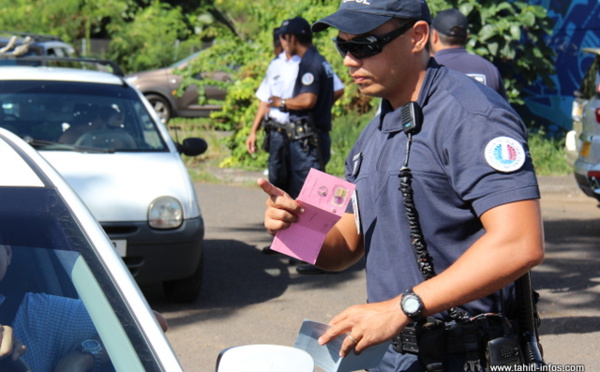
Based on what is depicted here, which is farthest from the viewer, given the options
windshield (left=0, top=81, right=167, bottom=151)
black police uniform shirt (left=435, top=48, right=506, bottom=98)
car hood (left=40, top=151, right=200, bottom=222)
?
windshield (left=0, top=81, right=167, bottom=151)

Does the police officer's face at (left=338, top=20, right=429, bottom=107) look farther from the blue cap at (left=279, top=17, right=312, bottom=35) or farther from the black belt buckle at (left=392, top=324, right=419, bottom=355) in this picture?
the blue cap at (left=279, top=17, right=312, bottom=35)

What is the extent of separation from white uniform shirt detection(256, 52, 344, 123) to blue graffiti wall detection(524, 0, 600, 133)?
22.8 ft

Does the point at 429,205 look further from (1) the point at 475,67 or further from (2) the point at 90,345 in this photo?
(1) the point at 475,67

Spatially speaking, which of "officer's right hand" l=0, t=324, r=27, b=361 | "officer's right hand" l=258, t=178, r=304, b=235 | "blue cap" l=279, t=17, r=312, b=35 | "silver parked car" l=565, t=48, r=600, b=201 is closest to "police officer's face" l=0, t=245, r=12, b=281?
"officer's right hand" l=0, t=324, r=27, b=361

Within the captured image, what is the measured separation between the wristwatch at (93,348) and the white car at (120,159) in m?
3.61

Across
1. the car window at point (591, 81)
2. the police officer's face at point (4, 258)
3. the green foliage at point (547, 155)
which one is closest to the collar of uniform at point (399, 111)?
the police officer's face at point (4, 258)

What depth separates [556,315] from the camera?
619cm

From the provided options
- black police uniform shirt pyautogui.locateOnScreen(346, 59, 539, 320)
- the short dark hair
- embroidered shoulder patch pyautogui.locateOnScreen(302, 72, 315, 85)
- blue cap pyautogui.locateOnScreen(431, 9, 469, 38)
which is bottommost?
embroidered shoulder patch pyautogui.locateOnScreen(302, 72, 315, 85)

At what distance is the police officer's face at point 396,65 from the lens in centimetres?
250

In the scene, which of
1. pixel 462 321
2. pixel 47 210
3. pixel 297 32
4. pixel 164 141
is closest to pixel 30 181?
pixel 47 210

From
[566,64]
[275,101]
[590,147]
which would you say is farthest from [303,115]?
[566,64]

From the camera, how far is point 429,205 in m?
2.36

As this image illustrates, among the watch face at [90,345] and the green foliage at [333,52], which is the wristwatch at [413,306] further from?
the green foliage at [333,52]

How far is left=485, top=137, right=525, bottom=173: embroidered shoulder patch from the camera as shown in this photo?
2.21 metres
